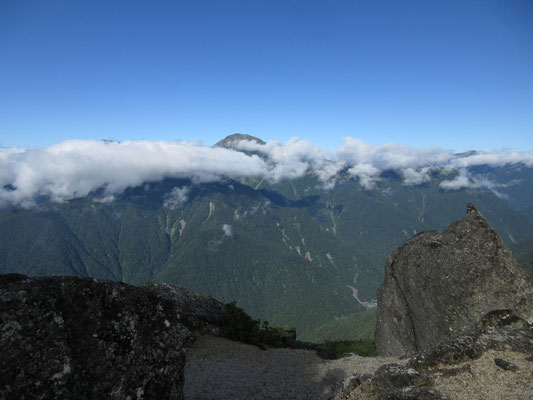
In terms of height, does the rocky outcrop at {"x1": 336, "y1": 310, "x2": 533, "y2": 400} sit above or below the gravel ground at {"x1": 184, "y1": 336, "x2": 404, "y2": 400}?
above

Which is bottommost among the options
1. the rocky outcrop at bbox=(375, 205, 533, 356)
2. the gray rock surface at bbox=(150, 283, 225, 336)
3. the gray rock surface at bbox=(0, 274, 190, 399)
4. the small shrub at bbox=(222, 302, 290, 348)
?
the small shrub at bbox=(222, 302, 290, 348)

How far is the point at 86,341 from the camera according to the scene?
7.42m

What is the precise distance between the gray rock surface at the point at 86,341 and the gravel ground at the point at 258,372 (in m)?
7.14

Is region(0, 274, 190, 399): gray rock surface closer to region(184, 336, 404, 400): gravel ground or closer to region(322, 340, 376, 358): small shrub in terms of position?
region(184, 336, 404, 400): gravel ground

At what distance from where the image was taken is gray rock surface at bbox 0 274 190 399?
21.6 feet

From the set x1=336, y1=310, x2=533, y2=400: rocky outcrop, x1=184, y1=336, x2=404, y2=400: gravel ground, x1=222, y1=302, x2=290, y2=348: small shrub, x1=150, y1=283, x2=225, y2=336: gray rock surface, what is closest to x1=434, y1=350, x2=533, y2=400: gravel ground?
x1=336, y1=310, x2=533, y2=400: rocky outcrop

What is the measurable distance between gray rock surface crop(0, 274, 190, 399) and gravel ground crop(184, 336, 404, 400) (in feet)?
23.4

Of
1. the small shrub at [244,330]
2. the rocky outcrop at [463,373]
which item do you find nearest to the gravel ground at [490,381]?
the rocky outcrop at [463,373]

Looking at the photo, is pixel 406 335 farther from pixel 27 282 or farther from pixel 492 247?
pixel 27 282

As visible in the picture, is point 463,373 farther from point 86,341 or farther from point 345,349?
point 345,349

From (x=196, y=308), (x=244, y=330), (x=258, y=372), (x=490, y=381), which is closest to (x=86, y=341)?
(x=490, y=381)

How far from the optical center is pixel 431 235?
2728 cm

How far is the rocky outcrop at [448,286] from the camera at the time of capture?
20.9 meters

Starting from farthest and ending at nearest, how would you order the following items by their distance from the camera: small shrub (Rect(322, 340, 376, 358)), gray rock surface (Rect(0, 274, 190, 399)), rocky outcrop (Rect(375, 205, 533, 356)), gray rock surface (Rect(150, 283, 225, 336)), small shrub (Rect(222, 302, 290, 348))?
1. small shrub (Rect(322, 340, 376, 358))
2. small shrub (Rect(222, 302, 290, 348))
3. gray rock surface (Rect(150, 283, 225, 336))
4. rocky outcrop (Rect(375, 205, 533, 356))
5. gray rock surface (Rect(0, 274, 190, 399))
